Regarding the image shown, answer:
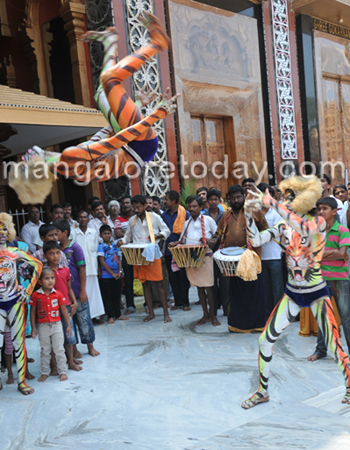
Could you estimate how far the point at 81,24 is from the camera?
31.8 feet

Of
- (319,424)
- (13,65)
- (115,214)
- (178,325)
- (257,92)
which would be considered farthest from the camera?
(257,92)

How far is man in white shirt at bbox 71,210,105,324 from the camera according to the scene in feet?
20.9

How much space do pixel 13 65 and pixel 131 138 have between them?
848 cm

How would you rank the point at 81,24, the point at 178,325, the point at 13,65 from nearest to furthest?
the point at 178,325, the point at 81,24, the point at 13,65

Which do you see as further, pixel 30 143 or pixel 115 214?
pixel 30 143

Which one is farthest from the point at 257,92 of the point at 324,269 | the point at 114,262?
the point at 324,269

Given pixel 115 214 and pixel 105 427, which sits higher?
pixel 115 214

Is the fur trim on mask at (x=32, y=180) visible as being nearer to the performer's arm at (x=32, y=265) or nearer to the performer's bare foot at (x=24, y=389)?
the performer's arm at (x=32, y=265)

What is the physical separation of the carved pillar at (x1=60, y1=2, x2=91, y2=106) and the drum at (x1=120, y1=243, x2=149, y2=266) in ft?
Result: 13.8

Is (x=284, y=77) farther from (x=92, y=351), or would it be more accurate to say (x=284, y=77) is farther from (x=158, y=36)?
(x=92, y=351)

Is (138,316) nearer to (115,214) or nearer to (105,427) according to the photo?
(115,214)

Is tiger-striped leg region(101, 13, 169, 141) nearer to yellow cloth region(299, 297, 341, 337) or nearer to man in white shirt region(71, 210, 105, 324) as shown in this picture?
man in white shirt region(71, 210, 105, 324)

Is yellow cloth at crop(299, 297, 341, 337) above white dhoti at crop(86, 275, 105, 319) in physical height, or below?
below

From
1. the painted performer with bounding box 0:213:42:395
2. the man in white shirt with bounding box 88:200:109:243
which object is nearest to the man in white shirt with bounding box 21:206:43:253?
the man in white shirt with bounding box 88:200:109:243
